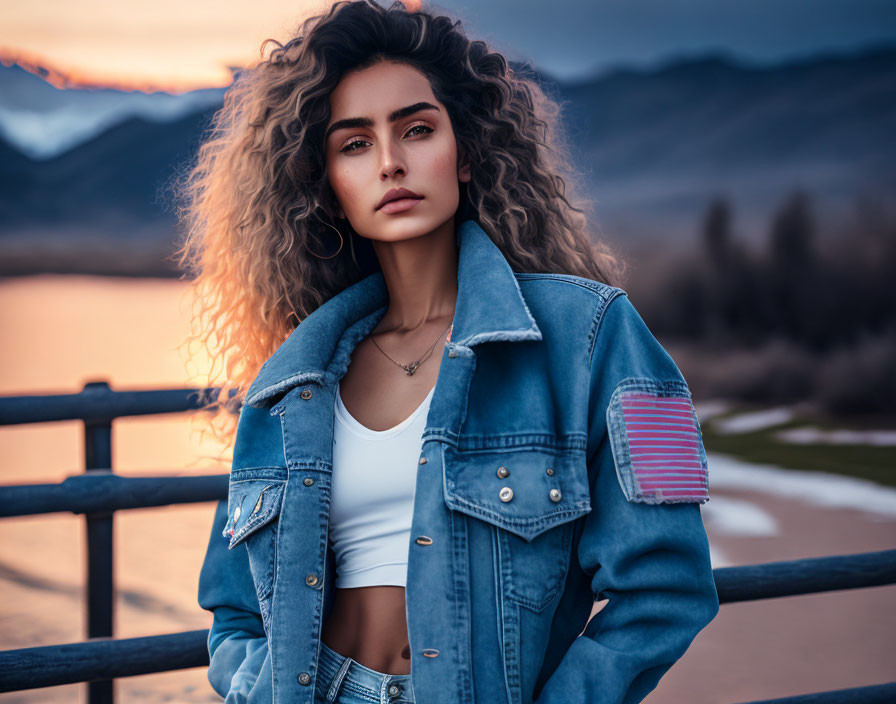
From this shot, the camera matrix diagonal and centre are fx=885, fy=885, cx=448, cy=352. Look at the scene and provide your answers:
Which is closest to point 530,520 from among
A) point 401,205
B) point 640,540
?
point 640,540

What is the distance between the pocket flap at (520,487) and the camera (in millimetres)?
1376

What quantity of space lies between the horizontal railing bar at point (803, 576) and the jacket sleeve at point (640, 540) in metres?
0.53

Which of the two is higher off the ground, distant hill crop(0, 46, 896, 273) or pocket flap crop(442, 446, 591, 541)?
distant hill crop(0, 46, 896, 273)

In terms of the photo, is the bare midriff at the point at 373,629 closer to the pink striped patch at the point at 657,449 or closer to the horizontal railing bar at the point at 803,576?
the pink striped patch at the point at 657,449

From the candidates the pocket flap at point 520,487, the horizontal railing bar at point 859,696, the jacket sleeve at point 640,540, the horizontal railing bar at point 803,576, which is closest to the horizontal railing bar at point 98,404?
the pocket flap at point 520,487

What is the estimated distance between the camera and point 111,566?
224 cm

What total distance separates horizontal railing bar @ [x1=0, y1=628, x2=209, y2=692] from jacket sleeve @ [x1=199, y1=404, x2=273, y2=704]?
0.08 metres

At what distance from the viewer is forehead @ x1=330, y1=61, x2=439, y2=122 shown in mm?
1707

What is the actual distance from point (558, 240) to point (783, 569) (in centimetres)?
86

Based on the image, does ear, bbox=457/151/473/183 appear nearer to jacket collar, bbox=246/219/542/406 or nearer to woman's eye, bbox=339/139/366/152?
jacket collar, bbox=246/219/542/406

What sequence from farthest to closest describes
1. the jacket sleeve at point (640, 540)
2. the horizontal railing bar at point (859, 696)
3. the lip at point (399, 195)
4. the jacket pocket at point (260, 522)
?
the horizontal railing bar at point (859, 696) < the lip at point (399, 195) < the jacket pocket at point (260, 522) < the jacket sleeve at point (640, 540)

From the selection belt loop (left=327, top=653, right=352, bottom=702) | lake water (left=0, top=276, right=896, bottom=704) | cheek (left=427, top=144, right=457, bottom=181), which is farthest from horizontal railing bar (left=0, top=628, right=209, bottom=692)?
cheek (left=427, top=144, right=457, bottom=181)

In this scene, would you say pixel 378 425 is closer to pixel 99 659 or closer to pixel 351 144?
pixel 351 144

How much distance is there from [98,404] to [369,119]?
100 centimetres
